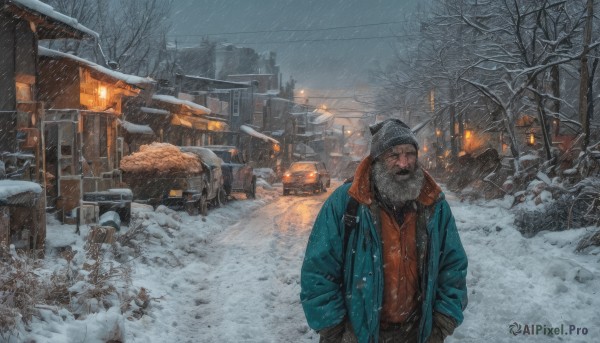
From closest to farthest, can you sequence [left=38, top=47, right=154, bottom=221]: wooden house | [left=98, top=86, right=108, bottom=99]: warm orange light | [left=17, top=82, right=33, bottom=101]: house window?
[left=38, top=47, right=154, bottom=221]: wooden house → [left=17, top=82, right=33, bottom=101]: house window → [left=98, top=86, right=108, bottom=99]: warm orange light

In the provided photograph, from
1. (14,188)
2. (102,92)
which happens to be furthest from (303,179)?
(14,188)

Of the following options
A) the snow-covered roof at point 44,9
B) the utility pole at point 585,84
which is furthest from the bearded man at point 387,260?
the utility pole at point 585,84

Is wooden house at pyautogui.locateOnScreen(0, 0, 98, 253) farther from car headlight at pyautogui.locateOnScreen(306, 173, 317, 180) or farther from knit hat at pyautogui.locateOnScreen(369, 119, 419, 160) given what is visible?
car headlight at pyautogui.locateOnScreen(306, 173, 317, 180)

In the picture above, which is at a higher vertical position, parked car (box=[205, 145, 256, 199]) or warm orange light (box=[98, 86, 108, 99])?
warm orange light (box=[98, 86, 108, 99])

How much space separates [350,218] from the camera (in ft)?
9.88

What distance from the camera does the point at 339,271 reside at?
10.1 feet

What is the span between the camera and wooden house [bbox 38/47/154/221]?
414 inches

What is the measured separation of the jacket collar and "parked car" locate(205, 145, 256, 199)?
16532mm

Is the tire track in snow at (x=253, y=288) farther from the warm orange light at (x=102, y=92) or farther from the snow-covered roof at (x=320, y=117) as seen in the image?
the snow-covered roof at (x=320, y=117)

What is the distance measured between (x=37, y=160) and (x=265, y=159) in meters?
42.7

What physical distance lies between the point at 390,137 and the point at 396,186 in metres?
0.31

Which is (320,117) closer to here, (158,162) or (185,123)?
(185,123)

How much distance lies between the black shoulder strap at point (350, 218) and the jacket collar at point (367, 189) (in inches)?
1.5

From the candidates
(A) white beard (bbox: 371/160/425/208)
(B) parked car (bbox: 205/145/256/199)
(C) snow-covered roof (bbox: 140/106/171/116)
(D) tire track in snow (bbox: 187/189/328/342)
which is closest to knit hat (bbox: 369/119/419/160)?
(A) white beard (bbox: 371/160/425/208)
